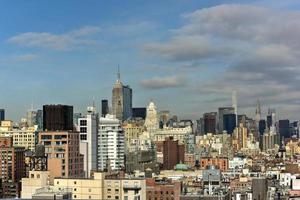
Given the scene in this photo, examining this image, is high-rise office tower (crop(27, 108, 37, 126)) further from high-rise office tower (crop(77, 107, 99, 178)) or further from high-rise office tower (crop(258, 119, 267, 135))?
high-rise office tower (crop(258, 119, 267, 135))

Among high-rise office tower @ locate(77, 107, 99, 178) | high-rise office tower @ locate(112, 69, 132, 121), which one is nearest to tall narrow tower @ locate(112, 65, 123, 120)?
high-rise office tower @ locate(112, 69, 132, 121)

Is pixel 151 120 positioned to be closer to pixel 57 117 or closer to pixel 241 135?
pixel 241 135

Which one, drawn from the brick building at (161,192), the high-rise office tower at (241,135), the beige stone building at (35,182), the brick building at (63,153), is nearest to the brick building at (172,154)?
the high-rise office tower at (241,135)

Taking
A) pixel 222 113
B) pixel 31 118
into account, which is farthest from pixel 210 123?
pixel 31 118

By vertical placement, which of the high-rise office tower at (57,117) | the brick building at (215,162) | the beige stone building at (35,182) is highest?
the high-rise office tower at (57,117)

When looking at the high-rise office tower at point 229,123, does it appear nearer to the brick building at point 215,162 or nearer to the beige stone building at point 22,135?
the brick building at point 215,162

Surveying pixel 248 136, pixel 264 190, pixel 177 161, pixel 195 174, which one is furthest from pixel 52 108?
pixel 248 136
